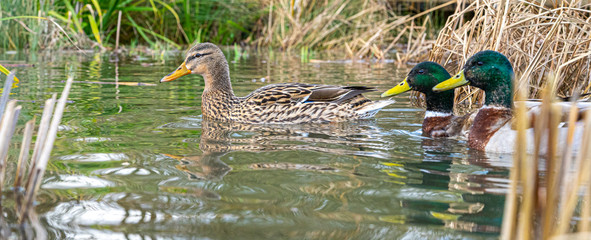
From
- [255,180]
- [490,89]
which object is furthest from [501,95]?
[255,180]

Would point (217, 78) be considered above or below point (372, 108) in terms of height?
above

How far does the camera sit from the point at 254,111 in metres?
6.12

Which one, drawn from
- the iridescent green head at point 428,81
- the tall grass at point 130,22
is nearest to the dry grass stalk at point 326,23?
the tall grass at point 130,22

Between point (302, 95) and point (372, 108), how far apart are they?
653 millimetres

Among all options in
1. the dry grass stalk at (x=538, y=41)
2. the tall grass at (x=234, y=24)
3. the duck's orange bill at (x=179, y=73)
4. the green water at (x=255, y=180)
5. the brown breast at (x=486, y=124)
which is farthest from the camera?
the tall grass at (x=234, y=24)

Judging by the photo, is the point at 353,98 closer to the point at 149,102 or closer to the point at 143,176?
the point at 149,102

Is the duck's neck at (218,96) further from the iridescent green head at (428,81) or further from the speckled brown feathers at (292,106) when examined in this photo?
the iridescent green head at (428,81)

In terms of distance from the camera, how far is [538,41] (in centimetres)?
623

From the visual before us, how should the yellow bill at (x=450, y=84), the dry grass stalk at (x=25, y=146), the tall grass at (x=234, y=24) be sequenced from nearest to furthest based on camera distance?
the dry grass stalk at (x=25, y=146)
the yellow bill at (x=450, y=84)
the tall grass at (x=234, y=24)

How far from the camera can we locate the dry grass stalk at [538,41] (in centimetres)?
580

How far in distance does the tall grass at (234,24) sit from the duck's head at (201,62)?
689cm

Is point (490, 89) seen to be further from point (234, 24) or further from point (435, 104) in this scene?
point (234, 24)

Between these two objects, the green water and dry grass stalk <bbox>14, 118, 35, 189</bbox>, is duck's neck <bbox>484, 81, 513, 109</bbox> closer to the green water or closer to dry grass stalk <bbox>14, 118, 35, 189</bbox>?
the green water

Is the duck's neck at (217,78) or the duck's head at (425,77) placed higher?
the duck's head at (425,77)
